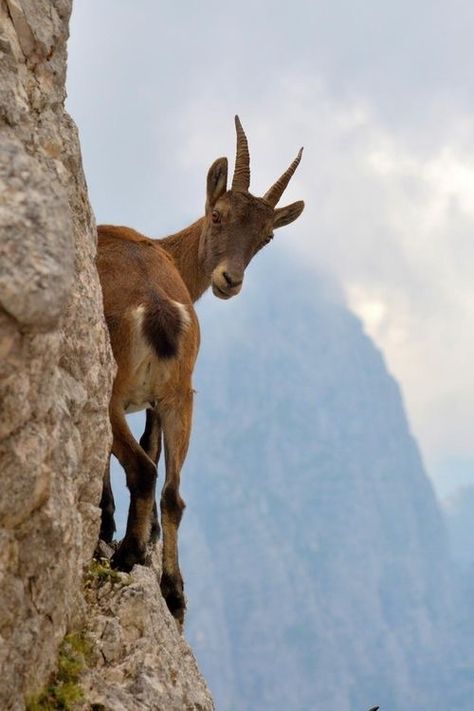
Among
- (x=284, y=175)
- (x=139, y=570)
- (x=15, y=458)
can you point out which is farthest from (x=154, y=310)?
(x=284, y=175)

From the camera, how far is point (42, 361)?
814 centimetres

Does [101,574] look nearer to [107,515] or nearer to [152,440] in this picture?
[107,515]

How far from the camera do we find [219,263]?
14.9 meters

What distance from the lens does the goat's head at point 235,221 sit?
14797 millimetres

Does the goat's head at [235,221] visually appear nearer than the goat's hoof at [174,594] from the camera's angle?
No

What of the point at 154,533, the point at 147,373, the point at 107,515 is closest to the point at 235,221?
the point at 154,533

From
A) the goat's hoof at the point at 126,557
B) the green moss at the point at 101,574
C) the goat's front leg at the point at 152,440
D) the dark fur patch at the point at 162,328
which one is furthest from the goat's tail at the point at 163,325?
the goat's front leg at the point at 152,440

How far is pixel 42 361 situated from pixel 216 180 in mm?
8012

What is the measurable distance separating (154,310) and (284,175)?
18.4 ft

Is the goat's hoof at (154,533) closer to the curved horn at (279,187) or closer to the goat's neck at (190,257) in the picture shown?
the goat's neck at (190,257)

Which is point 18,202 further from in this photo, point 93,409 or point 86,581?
point 86,581

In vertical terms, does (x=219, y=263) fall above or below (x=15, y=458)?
above

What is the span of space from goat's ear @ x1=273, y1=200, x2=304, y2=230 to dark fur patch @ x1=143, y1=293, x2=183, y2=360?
5.46 m

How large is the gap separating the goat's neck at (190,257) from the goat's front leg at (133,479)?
15.6ft
